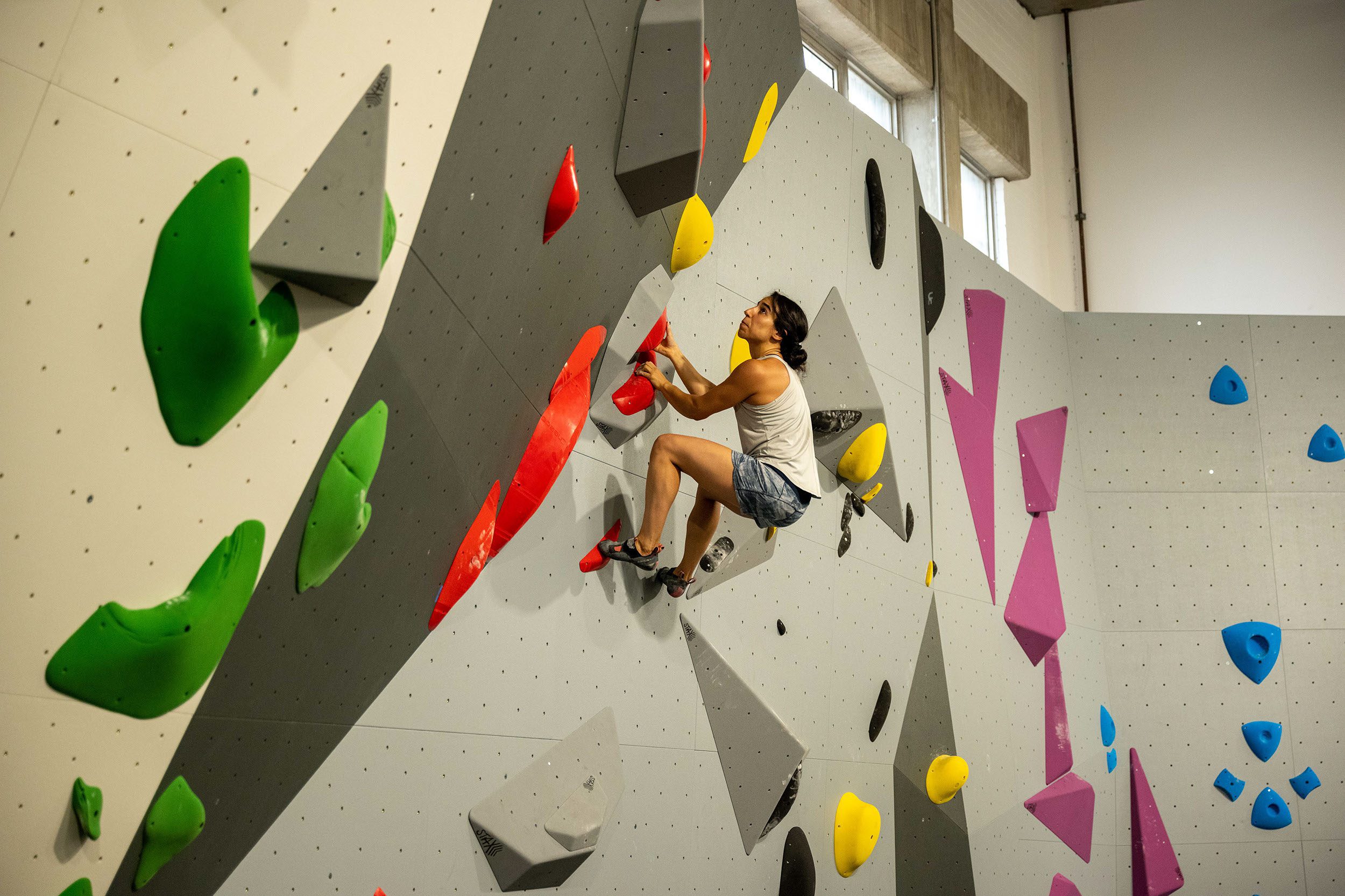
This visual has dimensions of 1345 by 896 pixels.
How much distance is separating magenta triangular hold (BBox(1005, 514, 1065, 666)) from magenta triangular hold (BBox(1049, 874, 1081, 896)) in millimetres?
972

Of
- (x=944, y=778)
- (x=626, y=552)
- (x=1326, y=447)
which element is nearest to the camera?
(x=626, y=552)

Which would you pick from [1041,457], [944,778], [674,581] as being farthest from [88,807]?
[1041,457]

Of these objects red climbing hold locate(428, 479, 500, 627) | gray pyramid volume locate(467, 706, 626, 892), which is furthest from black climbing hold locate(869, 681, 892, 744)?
red climbing hold locate(428, 479, 500, 627)

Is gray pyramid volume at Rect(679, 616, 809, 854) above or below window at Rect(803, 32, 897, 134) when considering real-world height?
below

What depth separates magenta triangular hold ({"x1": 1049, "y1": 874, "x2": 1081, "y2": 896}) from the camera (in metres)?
4.67

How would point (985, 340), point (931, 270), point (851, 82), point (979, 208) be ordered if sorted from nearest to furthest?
1. point (931, 270)
2. point (985, 340)
3. point (851, 82)
4. point (979, 208)

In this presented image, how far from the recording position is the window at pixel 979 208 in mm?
6699

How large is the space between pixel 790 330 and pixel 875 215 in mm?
1426

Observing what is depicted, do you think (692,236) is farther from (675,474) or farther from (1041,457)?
(1041,457)

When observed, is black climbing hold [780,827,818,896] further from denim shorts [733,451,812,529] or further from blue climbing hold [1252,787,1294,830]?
blue climbing hold [1252,787,1294,830]

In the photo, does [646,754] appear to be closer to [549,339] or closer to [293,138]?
[549,339]

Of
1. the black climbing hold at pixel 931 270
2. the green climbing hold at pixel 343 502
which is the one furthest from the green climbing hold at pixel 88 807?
the black climbing hold at pixel 931 270

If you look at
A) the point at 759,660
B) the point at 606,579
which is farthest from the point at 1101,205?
the point at 606,579

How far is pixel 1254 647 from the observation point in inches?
203
